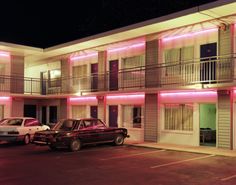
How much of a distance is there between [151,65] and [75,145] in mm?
6420

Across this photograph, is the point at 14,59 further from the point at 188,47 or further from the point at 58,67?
the point at 188,47

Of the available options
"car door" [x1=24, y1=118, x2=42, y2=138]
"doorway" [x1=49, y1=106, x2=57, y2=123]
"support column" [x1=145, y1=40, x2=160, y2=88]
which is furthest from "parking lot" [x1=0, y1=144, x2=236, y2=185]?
"doorway" [x1=49, y1=106, x2=57, y2=123]

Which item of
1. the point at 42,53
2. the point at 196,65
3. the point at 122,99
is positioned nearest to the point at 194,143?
the point at 196,65

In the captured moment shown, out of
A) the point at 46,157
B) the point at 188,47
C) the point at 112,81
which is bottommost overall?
the point at 46,157

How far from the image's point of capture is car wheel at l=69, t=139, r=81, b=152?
577 inches

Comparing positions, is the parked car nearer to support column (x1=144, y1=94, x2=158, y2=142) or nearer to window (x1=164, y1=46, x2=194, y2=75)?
support column (x1=144, y1=94, x2=158, y2=142)

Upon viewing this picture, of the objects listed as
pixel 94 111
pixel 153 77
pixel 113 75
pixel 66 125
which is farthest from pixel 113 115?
pixel 66 125

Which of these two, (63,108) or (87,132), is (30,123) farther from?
(63,108)

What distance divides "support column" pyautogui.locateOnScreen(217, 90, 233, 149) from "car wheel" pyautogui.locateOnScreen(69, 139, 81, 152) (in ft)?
21.3

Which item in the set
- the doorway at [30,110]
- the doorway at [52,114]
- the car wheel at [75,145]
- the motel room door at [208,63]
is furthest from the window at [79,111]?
the motel room door at [208,63]

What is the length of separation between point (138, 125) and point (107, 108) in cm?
280

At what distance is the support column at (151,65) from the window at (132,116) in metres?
1.89

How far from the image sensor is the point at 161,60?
18.0 metres

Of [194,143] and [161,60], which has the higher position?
[161,60]
